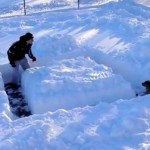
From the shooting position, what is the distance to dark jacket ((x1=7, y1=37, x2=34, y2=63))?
30.4 feet

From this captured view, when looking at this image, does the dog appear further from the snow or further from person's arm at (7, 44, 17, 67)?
person's arm at (7, 44, 17, 67)

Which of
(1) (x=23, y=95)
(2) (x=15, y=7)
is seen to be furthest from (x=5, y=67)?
(2) (x=15, y=7)

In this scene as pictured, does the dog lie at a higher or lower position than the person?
lower

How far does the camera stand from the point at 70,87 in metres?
8.66

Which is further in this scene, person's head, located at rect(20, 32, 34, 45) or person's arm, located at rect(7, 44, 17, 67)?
person's arm, located at rect(7, 44, 17, 67)

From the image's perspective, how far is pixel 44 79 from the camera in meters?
8.93

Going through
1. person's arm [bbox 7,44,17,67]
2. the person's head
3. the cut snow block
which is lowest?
the cut snow block

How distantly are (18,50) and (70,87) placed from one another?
1550 millimetres

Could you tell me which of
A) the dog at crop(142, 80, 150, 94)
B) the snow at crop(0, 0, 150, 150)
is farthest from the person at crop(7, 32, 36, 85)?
the dog at crop(142, 80, 150, 94)

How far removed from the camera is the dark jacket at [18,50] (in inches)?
364

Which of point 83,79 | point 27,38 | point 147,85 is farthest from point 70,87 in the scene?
point 147,85

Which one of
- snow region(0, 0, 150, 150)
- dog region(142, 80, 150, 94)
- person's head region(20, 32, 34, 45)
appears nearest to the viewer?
snow region(0, 0, 150, 150)

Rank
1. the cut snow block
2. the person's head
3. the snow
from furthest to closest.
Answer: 1. the person's head
2. the cut snow block
3. the snow

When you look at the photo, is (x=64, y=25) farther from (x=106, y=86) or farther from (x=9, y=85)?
(x=106, y=86)
